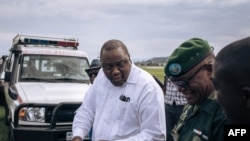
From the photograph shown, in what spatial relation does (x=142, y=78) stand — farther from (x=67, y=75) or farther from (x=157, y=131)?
(x=67, y=75)

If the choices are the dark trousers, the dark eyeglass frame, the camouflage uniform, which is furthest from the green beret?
the dark trousers

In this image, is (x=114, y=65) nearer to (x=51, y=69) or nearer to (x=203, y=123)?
(x=203, y=123)

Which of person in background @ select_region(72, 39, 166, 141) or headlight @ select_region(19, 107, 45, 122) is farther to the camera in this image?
headlight @ select_region(19, 107, 45, 122)

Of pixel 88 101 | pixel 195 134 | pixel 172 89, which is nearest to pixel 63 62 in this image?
pixel 172 89

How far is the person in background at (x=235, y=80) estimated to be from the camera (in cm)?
124

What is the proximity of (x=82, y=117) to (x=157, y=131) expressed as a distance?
72 centimetres

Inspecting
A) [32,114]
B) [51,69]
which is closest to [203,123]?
[32,114]

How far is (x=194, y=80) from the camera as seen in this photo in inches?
70.4

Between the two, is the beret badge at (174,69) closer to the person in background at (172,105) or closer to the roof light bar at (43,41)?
the person in background at (172,105)

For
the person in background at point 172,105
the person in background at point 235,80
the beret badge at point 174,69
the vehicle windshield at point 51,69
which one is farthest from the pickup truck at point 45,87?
the person in background at point 235,80

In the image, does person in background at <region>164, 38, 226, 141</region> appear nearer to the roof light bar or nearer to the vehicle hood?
the vehicle hood

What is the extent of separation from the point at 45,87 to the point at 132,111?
11.0ft

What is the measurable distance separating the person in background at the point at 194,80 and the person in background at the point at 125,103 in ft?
2.20

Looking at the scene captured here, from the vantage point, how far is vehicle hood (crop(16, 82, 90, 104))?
16.6 ft
